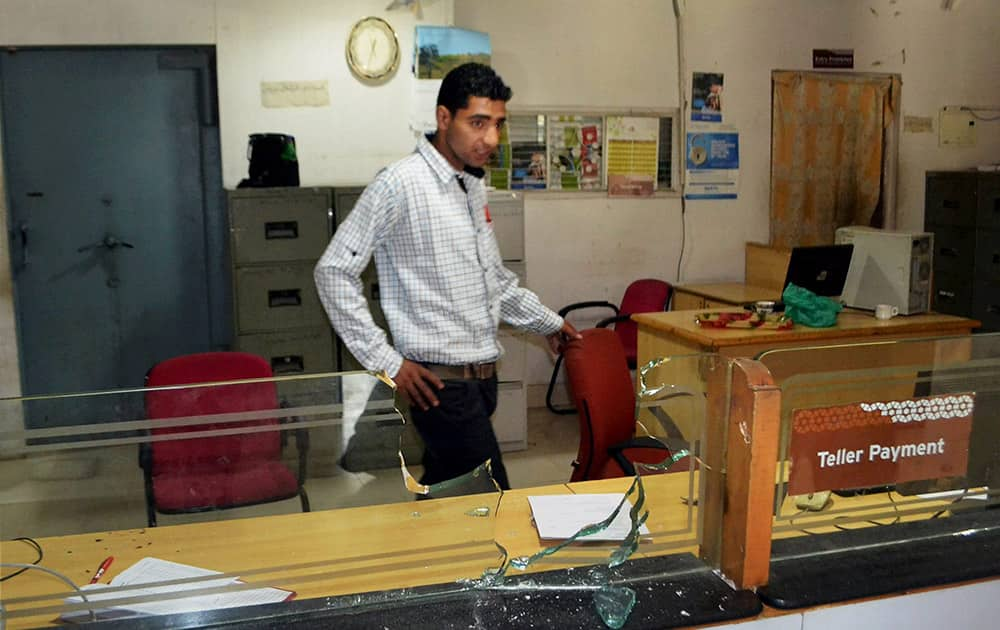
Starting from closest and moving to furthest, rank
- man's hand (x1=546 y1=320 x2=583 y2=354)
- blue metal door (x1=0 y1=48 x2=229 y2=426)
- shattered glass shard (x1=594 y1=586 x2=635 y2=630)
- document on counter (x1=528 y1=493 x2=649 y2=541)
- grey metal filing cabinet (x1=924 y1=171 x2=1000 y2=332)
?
shattered glass shard (x1=594 y1=586 x2=635 y2=630) → document on counter (x1=528 y1=493 x2=649 y2=541) → man's hand (x1=546 y1=320 x2=583 y2=354) → blue metal door (x1=0 y1=48 x2=229 y2=426) → grey metal filing cabinet (x1=924 y1=171 x2=1000 y2=332)

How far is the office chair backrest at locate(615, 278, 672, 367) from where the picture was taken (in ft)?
16.8

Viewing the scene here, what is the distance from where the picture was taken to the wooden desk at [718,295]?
5.03 metres

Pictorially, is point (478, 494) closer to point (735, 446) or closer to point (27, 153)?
point (735, 446)

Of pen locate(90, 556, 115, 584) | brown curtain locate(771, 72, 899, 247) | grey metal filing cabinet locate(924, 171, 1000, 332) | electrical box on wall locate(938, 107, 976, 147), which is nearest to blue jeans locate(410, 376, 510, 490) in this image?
pen locate(90, 556, 115, 584)

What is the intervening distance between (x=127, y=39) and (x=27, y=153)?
77cm

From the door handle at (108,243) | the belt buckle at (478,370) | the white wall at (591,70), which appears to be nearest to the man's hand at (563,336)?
the belt buckle at (478,370)

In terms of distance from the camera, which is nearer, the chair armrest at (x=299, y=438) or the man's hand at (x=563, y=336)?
the chair armrest at (x=299, y=438)

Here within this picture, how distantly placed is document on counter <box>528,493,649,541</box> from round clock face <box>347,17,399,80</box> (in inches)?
128

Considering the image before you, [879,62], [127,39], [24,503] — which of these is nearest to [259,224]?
[127,39]

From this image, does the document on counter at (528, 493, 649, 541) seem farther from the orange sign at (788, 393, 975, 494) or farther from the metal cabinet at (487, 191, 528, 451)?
the metal cabinet at (487, 191, 528, 451)

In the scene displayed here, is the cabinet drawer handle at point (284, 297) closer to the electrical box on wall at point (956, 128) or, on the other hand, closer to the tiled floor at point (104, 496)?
the tiled floor at point (104, 496)

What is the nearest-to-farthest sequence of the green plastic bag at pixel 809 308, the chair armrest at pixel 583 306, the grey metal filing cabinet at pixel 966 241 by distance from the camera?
the green plastic bag at pixel 809 308 < the chair armrest at pixel 583 306 < the grey metal filing cabinet at pixel 966 241

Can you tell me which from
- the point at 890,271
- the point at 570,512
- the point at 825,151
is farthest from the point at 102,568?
the point at 825,151

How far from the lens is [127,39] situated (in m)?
4.28
